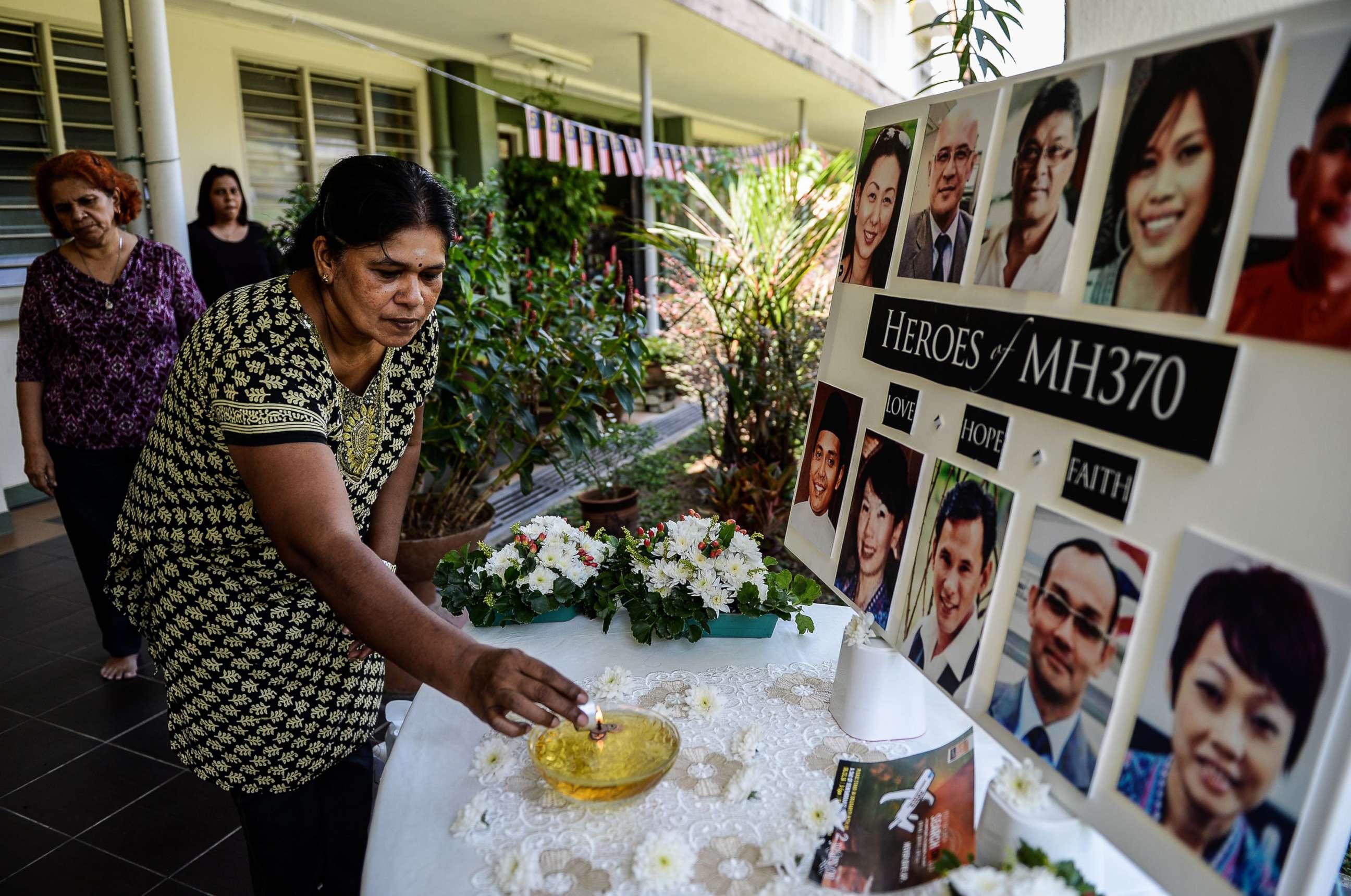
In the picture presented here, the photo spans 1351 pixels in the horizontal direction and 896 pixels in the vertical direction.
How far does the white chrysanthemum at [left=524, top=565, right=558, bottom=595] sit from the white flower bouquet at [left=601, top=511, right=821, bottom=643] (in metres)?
0.10

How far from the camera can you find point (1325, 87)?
0.62m

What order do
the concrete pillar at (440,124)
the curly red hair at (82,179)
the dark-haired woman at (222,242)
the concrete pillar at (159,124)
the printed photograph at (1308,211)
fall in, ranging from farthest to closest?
1. the concrete pillar at (440,124)
2. the dark-haired woman at (222,242)
3. the concrete pillar at (159,124)
4. the curly red hair at (82,179)
5. the printed photograph at (1308,211)

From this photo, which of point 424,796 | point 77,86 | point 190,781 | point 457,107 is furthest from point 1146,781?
point 457,107

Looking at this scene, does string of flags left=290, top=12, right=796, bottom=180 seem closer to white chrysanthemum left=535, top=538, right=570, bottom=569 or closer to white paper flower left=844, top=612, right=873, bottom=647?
white chrysanthemum left=535, top=538, right=570, bottom=569

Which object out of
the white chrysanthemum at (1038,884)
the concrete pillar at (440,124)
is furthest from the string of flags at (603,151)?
the white chrysanthemum at (1038,884)

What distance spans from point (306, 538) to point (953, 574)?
827mm

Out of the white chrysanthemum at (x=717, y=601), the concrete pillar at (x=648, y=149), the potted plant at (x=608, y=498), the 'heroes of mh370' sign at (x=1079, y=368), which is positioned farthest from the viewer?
the concrete pillar at (x=648, y=149)

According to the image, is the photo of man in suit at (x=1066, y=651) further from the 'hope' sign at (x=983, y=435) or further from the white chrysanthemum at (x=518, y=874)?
the white chrysanthemum at (x=518, y=874)

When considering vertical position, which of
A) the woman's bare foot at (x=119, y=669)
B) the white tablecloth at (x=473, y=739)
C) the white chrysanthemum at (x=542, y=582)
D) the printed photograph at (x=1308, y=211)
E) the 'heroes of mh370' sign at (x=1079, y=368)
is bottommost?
the woman's bare foot at (x=119, y=669)

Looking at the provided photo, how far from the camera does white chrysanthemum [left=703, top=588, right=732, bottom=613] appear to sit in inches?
58.1

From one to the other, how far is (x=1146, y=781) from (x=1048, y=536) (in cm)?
23

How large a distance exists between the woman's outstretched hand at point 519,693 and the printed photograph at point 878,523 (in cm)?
41

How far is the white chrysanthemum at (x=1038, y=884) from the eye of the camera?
78cm

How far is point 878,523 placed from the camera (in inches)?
45.3
